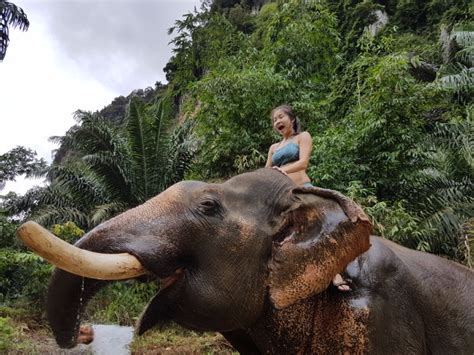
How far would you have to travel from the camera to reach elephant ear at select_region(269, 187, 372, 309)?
2234 mm

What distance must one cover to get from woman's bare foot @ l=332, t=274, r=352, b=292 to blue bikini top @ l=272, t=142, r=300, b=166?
4.68 feet

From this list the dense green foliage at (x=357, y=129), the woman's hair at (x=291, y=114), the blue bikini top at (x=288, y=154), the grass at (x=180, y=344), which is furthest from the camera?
the dense green foliage at (x=357, y=129)

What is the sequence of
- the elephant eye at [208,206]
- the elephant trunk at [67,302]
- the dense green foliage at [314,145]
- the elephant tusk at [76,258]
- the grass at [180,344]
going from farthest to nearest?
1. the dense green foliage at [314,145]
2. the grass at [180,344]
3. the elephant eye at [208,206]
4. the elephant trunk at [67,302]
5. the elephant tusk at [76,258]

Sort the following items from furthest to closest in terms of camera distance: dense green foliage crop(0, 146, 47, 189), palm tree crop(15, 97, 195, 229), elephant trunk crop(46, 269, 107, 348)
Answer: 1. dense green foliage crop(0, 146, 47, 189)
2. palm tree crop(15, 97, 195, 229)
3. elephant trunk crop(46, 269, 107, 348)

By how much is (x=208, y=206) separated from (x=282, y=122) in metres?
1.61

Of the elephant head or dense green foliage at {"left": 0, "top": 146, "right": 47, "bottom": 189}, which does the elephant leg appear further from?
dense green foliage at {"left": 0, "top": 146, "right": 47, "bottom": 189}

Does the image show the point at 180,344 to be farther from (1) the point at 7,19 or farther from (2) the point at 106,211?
(1) the point at 7,19

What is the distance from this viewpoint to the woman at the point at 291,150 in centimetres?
356

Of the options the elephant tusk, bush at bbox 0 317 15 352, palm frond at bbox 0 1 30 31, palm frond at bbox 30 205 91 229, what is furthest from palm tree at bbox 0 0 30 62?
the elephant tusk

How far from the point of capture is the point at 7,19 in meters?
17.6

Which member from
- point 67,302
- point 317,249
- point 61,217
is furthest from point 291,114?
point 61,217

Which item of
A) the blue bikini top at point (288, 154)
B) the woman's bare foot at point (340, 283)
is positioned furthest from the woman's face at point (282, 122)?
the woman's bare foot at point (340, 283)

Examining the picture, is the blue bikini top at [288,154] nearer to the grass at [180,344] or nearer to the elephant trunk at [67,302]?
the elephant trunk at [67,302]

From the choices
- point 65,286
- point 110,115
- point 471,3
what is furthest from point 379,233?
point 110,115
